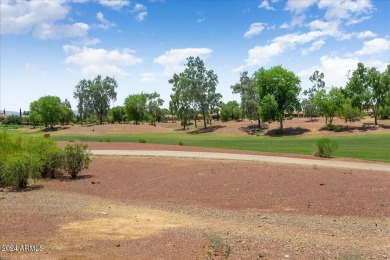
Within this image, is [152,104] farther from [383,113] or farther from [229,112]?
[383,113]

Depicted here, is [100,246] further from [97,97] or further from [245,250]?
[97,97]

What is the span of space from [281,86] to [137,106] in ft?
191

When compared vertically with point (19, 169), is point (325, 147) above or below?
below

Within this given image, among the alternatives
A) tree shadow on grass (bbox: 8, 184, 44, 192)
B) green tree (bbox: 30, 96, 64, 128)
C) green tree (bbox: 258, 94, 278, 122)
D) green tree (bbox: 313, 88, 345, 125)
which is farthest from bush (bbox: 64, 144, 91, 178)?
green tree (bbox: 30, 96, 64, 128)

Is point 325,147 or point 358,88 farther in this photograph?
point 358,88

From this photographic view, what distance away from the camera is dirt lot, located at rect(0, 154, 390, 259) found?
30.9 feet

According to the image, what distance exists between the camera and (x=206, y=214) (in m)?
13.8

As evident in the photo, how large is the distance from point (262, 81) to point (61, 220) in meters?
70.8

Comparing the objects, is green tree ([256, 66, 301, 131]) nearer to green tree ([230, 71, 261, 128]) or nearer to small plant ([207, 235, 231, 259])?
green tree ([230, 71, 261, 128])

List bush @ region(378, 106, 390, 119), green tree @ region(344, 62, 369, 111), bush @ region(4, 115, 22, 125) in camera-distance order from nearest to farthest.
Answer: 1. green tree @ region(344, 62, 369, 111)
2. bush @ region(378, 106, 390, 119)
3. bush @ region(4, 115, 22, 125)

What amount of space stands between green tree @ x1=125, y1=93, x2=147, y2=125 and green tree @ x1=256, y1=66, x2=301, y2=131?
53.0 m

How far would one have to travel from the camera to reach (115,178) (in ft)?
71.6

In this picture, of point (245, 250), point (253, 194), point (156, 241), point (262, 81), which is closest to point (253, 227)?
point (245, 250)

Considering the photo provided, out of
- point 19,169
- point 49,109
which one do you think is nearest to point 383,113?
point 49,109
